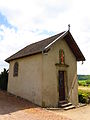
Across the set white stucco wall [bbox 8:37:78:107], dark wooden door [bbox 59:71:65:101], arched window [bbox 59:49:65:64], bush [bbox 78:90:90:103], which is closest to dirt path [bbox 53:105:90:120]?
white stucco wall [bbox 8:37:78:107]

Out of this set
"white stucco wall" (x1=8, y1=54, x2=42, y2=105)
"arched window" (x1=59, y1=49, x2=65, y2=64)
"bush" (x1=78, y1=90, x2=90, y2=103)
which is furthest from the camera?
"bush" (x1=78, y1=90, x2=90, y2=103)

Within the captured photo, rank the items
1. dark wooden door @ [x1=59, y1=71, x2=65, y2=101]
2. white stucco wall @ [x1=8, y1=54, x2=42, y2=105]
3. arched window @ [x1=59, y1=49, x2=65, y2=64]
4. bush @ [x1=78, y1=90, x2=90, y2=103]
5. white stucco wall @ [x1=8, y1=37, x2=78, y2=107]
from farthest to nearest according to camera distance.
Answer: bush @ [x1=78, y1=90, x2=90, y2=103] → arched window @ [x1=59, y1=49, x2=65, y2=64] → dark wooden door @ [x1=59, y1=71, x2=65, y2=101] → white stucco wall @ [x1=8, y1=54, x2=42, y2=105] → white stucco wall @ [x1=8, y1=37, x2=78, y2=107]

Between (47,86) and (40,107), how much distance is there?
162 centimetres

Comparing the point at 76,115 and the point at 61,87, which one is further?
the point at 61,87

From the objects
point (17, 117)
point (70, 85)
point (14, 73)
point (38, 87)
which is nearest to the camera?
point (17, 117)

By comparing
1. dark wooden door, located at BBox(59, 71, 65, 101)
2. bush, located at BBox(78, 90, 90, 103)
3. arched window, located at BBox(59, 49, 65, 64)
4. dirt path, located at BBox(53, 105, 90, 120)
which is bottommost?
dirt path, located at BBox(53, 105, 90, 120)

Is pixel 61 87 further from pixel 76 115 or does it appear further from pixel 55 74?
pixel 76 115

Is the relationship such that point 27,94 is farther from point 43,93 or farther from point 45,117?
point 45,117

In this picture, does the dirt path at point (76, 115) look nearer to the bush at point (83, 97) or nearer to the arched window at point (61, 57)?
the bush at point (83, 97)

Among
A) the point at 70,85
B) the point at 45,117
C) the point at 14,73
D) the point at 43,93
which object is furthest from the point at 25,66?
the point at 45,117

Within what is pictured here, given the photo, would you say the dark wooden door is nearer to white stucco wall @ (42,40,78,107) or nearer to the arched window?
white stucco wall @ (42,40,78,107)

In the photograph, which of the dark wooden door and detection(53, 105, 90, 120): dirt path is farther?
the dark wooden door

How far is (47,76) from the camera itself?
39.4 ft

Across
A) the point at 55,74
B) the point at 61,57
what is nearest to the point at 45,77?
the point at 55,74
